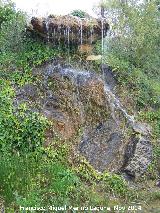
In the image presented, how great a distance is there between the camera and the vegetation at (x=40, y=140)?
25.6ft

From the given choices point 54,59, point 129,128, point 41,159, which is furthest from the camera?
point 54,59

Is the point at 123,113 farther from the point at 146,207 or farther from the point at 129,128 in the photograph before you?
the point at 146,207

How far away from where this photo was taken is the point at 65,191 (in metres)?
7.96

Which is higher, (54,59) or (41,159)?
(54,59)

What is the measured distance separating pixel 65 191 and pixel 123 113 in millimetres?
3667

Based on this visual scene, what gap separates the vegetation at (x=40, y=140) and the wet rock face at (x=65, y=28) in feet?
1.12

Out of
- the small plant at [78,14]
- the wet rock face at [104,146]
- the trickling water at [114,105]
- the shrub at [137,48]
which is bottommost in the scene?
the wet rock face at [104,146]

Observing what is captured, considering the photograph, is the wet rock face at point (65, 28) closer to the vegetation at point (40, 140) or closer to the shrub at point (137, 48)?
the vegetation at point (40, 140)

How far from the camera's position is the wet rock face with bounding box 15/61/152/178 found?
32.8ft

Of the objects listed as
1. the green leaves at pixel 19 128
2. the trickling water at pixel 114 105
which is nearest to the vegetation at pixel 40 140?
the green leaves at pixel 19 128

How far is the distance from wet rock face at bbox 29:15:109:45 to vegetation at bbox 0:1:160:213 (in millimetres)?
340

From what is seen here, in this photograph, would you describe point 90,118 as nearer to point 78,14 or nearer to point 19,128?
point 19,128

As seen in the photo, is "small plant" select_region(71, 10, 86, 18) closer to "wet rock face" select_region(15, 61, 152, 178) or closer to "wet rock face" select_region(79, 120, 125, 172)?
"wet rock face" select_region(15, 61, 152, 178)

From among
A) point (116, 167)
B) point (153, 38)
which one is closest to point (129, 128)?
point (116, 167)
